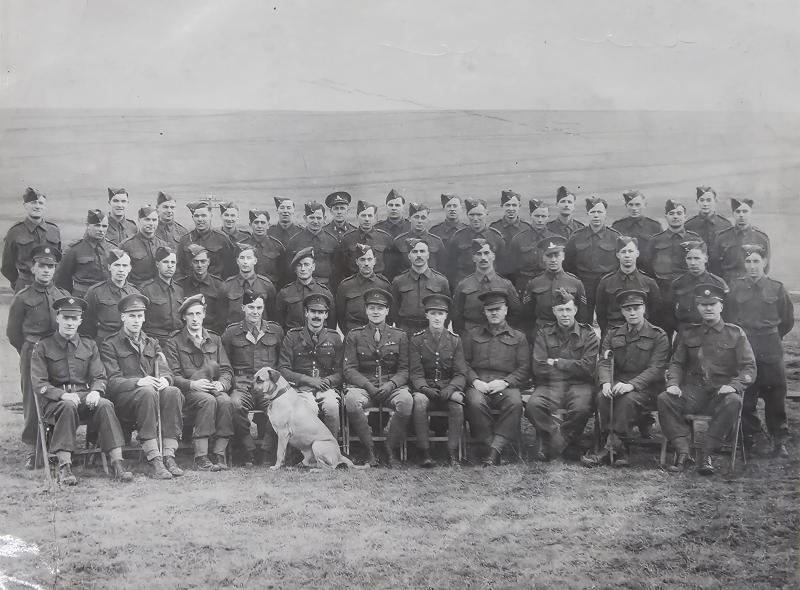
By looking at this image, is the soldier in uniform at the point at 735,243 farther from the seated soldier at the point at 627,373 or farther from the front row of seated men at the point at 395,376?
the seated soldier at the point at 627,373

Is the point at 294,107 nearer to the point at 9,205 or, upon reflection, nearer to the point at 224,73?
the point at 224,73

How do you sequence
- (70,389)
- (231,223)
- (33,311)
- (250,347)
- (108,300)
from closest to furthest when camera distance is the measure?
(70,389) < (33,311) < (108,300) < (250,347) < (231,223)

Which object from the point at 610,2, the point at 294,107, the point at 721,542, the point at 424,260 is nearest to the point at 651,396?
the point at 721,542

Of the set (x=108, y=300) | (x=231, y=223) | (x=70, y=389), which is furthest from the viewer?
(x=231, y=223)

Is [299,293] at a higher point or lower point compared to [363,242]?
lower

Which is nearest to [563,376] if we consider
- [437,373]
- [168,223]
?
[437,373]

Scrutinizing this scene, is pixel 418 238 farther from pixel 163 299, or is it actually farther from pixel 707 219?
pixel 707 219

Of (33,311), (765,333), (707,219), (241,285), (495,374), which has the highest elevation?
(707,219)
